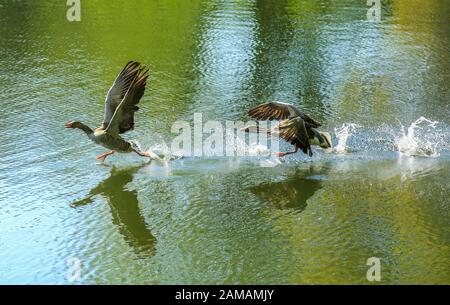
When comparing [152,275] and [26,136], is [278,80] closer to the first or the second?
[26,136]

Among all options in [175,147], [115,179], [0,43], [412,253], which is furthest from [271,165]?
[0,43]

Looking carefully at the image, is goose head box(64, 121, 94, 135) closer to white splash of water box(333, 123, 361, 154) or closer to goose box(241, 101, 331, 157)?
goose box(241, 101, 331, 157)

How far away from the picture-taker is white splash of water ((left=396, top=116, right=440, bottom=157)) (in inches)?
555

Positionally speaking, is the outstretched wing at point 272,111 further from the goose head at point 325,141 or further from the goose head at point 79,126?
the goose head at point 79,126

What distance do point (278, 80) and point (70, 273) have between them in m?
9.11

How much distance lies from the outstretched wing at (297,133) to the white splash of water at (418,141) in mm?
1975

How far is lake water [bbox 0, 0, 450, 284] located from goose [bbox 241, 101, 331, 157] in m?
0.36

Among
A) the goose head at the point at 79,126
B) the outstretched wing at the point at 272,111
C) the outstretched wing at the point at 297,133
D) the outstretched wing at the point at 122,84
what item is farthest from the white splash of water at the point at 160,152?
the outstretched wing at the point at 297,133

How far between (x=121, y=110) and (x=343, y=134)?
433 cm

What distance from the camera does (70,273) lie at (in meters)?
9.95

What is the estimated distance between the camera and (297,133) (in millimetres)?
13242

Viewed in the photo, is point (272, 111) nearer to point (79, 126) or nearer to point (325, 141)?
point (325, 141)

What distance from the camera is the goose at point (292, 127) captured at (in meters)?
13.3

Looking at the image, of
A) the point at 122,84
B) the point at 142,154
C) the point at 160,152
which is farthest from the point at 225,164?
the point at 122,84
